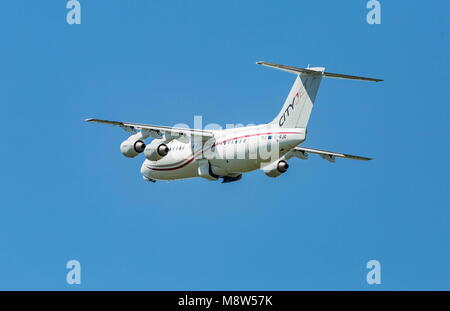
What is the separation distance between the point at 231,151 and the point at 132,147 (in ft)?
12.3

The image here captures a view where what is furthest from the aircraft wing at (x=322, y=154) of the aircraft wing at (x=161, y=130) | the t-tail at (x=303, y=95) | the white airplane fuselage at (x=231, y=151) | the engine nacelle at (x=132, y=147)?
the engine nacelle at (x=132, y=147)

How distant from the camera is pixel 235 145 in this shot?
41.9m

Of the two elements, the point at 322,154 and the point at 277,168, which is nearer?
the point at 277,168

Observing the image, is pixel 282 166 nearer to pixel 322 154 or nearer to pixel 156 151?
pixel 322 154

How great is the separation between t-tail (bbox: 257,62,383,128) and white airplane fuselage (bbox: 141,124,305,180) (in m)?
0.32

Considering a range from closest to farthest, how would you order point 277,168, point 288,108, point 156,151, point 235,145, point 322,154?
point 288,108 < point 235,145 < point 156,151 < point 277,168 < point 322,154

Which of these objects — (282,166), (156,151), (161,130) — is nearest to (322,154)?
(282,166)

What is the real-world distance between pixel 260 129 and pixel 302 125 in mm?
1623

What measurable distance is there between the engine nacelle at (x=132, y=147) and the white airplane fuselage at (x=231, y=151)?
1.61 m

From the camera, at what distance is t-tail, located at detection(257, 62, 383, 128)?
1585 inches

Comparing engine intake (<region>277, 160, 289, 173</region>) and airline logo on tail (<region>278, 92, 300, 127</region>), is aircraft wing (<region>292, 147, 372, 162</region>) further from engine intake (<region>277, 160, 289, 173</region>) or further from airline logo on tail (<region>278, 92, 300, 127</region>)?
airline logo on tail (<region>278, 92, 300, 127</region>)

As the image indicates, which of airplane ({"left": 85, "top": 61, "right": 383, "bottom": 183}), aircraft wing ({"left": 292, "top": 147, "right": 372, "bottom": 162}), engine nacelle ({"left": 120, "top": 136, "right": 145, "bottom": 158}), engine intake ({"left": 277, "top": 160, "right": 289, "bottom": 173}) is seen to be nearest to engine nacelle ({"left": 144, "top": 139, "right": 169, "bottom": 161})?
airplane ({"left": 85, "top": 61, "right": 383, "bottom": 183})
